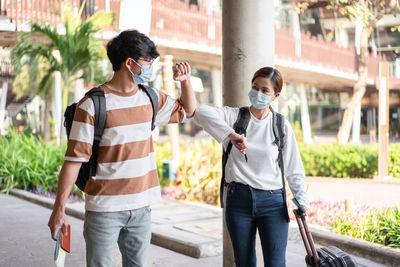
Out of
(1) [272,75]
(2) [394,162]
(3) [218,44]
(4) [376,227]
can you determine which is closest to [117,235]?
(1) [272,75]

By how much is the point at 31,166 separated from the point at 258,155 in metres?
8.04

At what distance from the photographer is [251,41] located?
4168 millimetres

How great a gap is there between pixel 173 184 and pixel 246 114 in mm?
6752

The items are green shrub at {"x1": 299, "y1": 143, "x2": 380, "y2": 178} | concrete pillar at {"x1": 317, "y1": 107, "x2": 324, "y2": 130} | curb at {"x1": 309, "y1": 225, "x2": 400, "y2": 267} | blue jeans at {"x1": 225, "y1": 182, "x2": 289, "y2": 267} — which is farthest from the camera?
concrete pillar at {"x1": 317, "y1": 107, "x2": 324, "y2": 130}

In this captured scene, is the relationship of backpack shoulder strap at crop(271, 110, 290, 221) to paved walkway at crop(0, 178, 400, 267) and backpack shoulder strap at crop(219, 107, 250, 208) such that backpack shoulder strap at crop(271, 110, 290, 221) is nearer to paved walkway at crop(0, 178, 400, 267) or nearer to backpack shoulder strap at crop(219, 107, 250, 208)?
backpack shoulder strap at crop(219, 107, 250, 208)

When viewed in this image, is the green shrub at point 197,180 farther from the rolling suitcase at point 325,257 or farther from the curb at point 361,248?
the rolling suitcase at point 325,257

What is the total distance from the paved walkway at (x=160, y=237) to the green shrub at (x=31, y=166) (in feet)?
3.37

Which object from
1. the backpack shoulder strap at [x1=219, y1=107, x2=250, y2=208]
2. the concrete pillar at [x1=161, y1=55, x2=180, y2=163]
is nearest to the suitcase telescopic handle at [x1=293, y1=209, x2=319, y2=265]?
the backpack shoulder strap at [x1=219, y1=107, x2=250, y2=208]

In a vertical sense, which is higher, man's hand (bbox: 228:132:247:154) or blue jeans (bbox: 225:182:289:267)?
man's hand (bbox: 228:132:247:154)

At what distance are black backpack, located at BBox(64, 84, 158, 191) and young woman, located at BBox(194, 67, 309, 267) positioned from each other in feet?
1.42

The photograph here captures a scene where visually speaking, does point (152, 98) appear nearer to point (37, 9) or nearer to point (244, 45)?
point (244, 45)

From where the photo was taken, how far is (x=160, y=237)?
590 cm

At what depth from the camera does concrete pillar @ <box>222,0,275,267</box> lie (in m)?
4.16

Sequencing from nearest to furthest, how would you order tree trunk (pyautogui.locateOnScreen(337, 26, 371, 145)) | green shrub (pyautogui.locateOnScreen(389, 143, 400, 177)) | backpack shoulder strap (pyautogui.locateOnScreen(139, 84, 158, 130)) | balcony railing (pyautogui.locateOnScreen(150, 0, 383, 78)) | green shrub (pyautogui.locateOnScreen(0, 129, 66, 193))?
1. backpack shoulder strap (pyautogui.locateOnScreen(139, 84, 158, 130))
2. green shrub (pyautogui.locateOnScreen(0, 129, 66, 193))
3. green shrub (pyautogui.locateOnScreen(389, 143, 400, 177))
4. balcony railing (pyautogui.locateOnScreen(150, 0, 383, 78))
5. tree trunk (pyautogui.locateOnScreen(337, 26, 371, 145))
